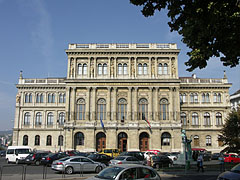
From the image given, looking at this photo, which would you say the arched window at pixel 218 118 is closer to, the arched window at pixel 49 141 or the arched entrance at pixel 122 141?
the arched entrance at pixel 122 141

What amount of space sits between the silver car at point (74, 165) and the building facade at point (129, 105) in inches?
1027

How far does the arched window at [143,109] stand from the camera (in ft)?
167

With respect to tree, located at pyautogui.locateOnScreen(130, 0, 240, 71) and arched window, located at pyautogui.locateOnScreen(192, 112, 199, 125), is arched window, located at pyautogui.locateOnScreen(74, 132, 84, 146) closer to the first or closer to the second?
arched window, located at pyautogui.locateOnScreen(192, 112, 199, 125)


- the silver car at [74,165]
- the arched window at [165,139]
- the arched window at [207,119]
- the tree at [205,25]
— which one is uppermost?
the tree at [205,25]

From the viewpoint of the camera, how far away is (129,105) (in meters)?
51.0

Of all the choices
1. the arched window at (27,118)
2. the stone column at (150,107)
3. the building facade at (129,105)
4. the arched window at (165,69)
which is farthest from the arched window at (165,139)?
the arched window at (27,118)

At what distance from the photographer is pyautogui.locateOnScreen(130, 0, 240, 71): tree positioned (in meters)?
12.3

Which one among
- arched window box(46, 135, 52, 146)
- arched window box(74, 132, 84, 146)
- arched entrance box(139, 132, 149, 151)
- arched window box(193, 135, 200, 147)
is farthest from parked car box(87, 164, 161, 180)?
arched window box(46, 135, 52, 146)

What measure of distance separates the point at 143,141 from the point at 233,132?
16.7 meters

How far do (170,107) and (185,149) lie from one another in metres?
22.0

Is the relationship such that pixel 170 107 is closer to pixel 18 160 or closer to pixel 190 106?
pixel 190 106

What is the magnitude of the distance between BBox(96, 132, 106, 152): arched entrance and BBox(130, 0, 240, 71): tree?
120ft

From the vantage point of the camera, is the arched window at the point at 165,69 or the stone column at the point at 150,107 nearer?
the stone column at the point at 150,107

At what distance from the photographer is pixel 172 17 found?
47.1ft
